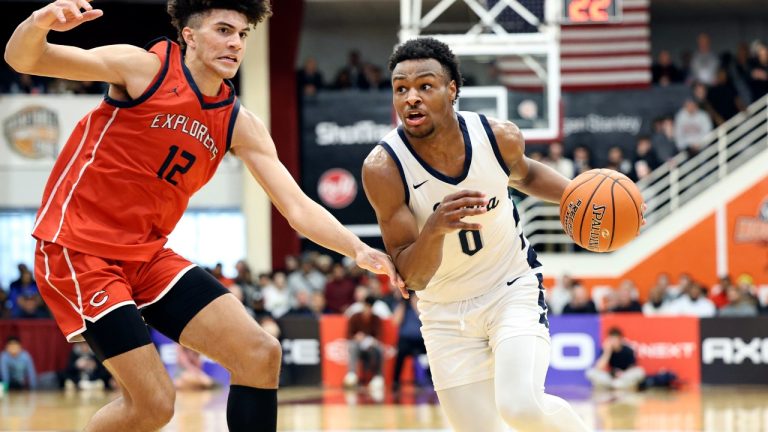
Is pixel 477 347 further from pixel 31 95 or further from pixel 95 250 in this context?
pixel 31 95

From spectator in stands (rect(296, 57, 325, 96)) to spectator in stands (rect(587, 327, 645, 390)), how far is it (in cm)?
872

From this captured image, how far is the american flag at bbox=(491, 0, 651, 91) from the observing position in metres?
15.8

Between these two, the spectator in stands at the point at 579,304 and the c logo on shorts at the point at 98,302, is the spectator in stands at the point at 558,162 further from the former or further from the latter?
the c logo on shorts at the point at 98,302

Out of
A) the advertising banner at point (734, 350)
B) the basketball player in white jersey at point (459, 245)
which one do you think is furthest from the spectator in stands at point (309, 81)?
the basketball player in white jersey at point (459, 245)

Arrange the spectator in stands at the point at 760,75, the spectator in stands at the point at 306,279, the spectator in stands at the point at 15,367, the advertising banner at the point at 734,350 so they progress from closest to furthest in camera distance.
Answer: the advertising banner at the point at 734,350, the spectator in stands at the point at 15,367, the spectator in stands at the point at 306,279, the spectator in stands at the point at 760,75

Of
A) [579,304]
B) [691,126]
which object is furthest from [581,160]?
[579,304]

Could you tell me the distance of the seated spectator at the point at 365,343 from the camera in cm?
1396

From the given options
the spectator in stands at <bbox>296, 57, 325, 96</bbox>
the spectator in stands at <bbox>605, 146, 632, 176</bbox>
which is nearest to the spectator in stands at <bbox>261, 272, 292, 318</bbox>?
the spectator in stands at <bbox>296, 57, 325, 96</bbox>

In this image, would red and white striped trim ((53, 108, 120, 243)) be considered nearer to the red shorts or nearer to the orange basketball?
the red shorts

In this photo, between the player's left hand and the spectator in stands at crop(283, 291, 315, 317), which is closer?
the player's left hand

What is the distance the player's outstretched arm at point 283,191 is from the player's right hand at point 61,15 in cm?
94

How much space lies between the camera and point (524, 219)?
1753cm

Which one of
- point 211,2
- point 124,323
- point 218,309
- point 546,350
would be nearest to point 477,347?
point 546,350

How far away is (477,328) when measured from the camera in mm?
5109
